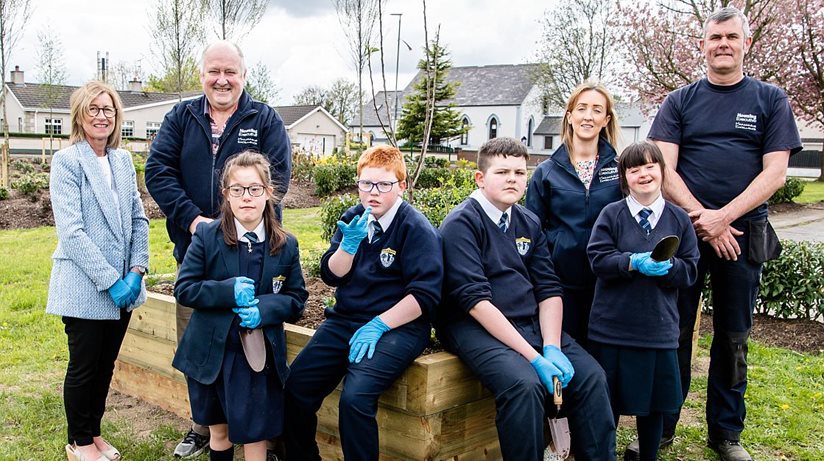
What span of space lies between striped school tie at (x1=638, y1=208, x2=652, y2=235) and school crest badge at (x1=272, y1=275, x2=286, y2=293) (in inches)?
65.6

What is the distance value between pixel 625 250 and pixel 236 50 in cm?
213

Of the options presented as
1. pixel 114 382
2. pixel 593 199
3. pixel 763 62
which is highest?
pixel 763 62

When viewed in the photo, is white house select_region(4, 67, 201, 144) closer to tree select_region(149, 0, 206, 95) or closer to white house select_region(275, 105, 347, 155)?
white house select_region(275, 105, 347, 155)

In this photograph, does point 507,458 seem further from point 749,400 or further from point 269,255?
point 749,400

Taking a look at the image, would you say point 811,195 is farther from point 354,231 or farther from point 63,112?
point 63,112

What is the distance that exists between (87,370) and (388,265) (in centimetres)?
149

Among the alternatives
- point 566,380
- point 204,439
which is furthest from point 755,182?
point 204,439

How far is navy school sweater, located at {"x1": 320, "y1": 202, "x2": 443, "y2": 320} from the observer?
302cm

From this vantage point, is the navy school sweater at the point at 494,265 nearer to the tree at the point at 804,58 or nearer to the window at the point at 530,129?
the tree at the point at 804,58

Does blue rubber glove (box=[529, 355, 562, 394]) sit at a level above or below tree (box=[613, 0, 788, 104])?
below

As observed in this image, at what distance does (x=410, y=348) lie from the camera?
116 inches

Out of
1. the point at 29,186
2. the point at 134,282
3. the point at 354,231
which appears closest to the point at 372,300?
the point at 354,231

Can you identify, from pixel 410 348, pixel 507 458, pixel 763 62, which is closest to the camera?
pixel 507 458

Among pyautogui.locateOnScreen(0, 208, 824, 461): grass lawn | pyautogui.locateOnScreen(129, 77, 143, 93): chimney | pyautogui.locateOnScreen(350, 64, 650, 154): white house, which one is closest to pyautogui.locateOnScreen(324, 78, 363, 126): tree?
pyautogui.locateOnScreen(350, 64, 650, 154): white house
